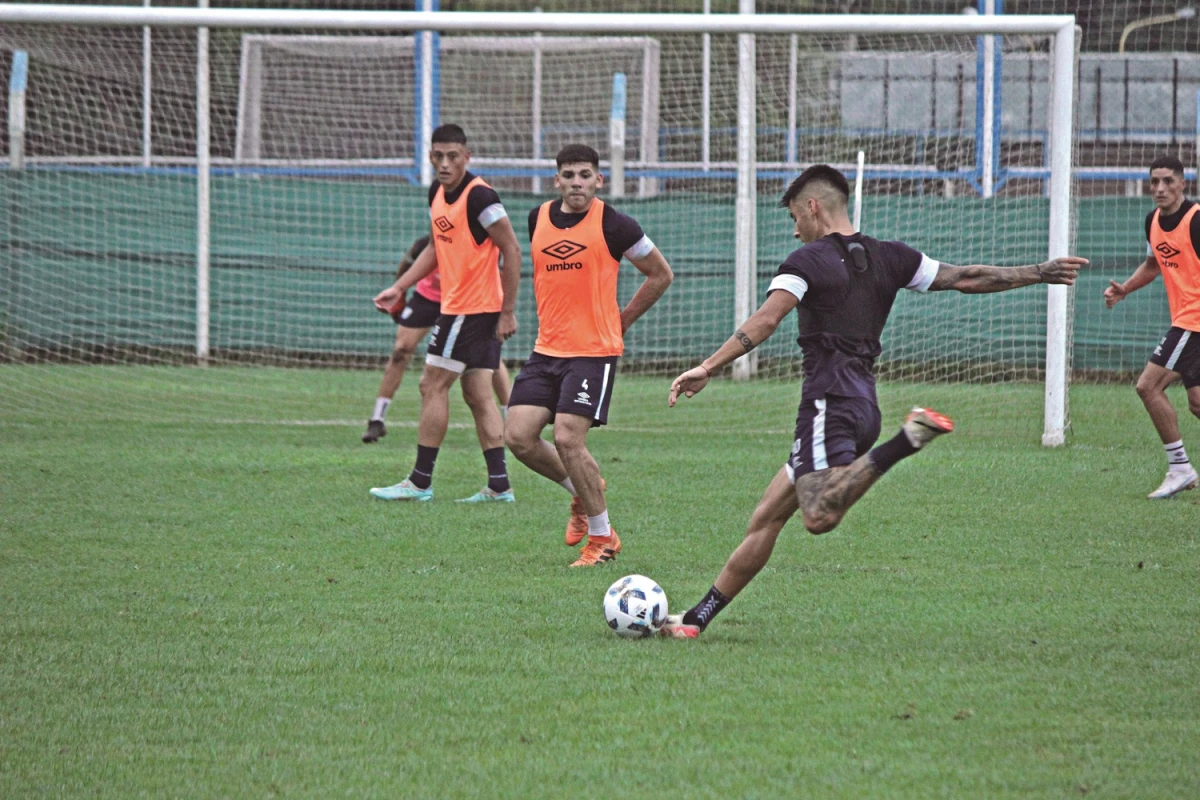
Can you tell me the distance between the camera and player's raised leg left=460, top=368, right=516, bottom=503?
9.30m

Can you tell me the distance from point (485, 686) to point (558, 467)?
3.16 m

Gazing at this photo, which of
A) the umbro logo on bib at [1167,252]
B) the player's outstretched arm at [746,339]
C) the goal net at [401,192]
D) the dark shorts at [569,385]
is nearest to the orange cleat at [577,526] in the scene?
the dark shorts at [569,385]

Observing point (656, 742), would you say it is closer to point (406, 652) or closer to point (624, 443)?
point (406, 652)

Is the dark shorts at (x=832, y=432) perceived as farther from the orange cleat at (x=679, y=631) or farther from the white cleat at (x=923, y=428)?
the orange cleat at (x=679, y=631)

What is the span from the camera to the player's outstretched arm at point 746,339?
5.13m

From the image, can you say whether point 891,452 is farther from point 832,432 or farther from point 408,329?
point 408,329

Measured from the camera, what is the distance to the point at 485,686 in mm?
4855

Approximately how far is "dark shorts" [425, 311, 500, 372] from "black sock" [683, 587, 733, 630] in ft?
12.9

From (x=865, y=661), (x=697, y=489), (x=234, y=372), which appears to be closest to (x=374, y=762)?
(x=865, y=661)

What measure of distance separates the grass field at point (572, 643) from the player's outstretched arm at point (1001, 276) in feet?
4.56

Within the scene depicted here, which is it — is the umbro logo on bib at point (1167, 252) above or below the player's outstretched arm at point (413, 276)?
above

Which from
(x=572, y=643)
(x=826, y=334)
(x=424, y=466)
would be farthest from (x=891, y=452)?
(x=424, y=466)

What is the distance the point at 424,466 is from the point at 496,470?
482mm

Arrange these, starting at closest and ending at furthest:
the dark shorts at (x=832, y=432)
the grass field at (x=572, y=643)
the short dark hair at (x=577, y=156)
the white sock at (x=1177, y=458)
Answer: the grass field at (x=572, y=643), the dark shorts at (x=832, y=432), the short dark hair at (x=577, y=156), the white sock at (x=1177, y=458)
